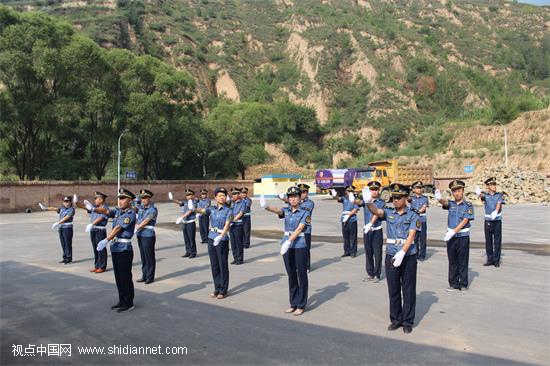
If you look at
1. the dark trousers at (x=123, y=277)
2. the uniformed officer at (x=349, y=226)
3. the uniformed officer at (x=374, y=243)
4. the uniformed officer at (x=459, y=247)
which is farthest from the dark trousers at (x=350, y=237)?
the dark trousers at (x=123, y=277)

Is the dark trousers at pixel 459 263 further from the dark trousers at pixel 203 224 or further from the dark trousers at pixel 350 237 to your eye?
the dark trousers at pixel 203 224

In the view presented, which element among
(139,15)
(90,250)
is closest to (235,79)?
(139,15)

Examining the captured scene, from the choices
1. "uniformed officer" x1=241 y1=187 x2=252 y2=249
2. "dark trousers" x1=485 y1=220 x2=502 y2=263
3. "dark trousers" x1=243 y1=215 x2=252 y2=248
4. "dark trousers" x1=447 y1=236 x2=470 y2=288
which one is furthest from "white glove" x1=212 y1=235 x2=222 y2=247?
"dark trousers" x1=485 y1=220 x2=502 y2=263

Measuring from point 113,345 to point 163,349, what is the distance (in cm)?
67

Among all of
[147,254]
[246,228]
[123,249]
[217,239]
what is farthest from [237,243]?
[123,249]

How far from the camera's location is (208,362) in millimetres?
4965

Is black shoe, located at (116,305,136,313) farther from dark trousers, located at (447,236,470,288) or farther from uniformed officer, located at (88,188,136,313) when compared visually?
dark trousers, located at (447,236,470,288)

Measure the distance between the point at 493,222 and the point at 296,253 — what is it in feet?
19.0

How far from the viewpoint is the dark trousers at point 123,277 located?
7.13 meters

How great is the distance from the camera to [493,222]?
1035 cm

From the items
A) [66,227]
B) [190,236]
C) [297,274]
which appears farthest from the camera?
[190,236]

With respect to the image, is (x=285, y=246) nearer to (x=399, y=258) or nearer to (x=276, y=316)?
(x=276, y=316)

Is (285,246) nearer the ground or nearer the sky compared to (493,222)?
nearer the sky

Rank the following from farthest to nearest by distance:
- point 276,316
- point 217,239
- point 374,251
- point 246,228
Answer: point 246,228
point 374,251
point 217,239
point 276,316
